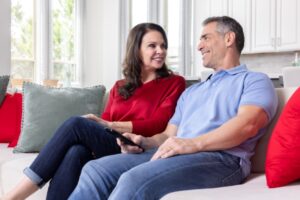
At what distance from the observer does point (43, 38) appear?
5.63m

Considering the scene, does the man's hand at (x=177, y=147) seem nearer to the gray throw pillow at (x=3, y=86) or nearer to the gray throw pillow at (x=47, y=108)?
the gray throw pillow at (x=47, y=108)

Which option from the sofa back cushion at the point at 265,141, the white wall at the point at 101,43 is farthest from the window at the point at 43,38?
the sofa back cushion at the point at 265,141

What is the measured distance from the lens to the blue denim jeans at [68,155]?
181cm

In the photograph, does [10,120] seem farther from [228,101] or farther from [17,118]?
[228,101]

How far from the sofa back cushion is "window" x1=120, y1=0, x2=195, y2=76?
4.44m

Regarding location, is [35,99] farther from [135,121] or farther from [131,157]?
[131,157]

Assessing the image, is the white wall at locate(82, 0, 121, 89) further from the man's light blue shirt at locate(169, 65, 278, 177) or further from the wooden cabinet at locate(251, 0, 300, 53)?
the man's light blue shirt at locate(169, 65, 278, 177)

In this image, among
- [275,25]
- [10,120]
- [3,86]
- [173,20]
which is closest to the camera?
[10,120]

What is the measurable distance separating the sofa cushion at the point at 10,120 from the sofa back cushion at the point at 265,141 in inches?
63.7

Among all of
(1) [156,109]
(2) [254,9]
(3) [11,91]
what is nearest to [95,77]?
→ (2) [254,9]

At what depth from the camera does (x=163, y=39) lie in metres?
2.42

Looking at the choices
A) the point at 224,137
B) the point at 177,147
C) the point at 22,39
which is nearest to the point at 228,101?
the point at 224,137

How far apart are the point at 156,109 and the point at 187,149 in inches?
27.7

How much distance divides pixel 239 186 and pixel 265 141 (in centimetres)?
32
